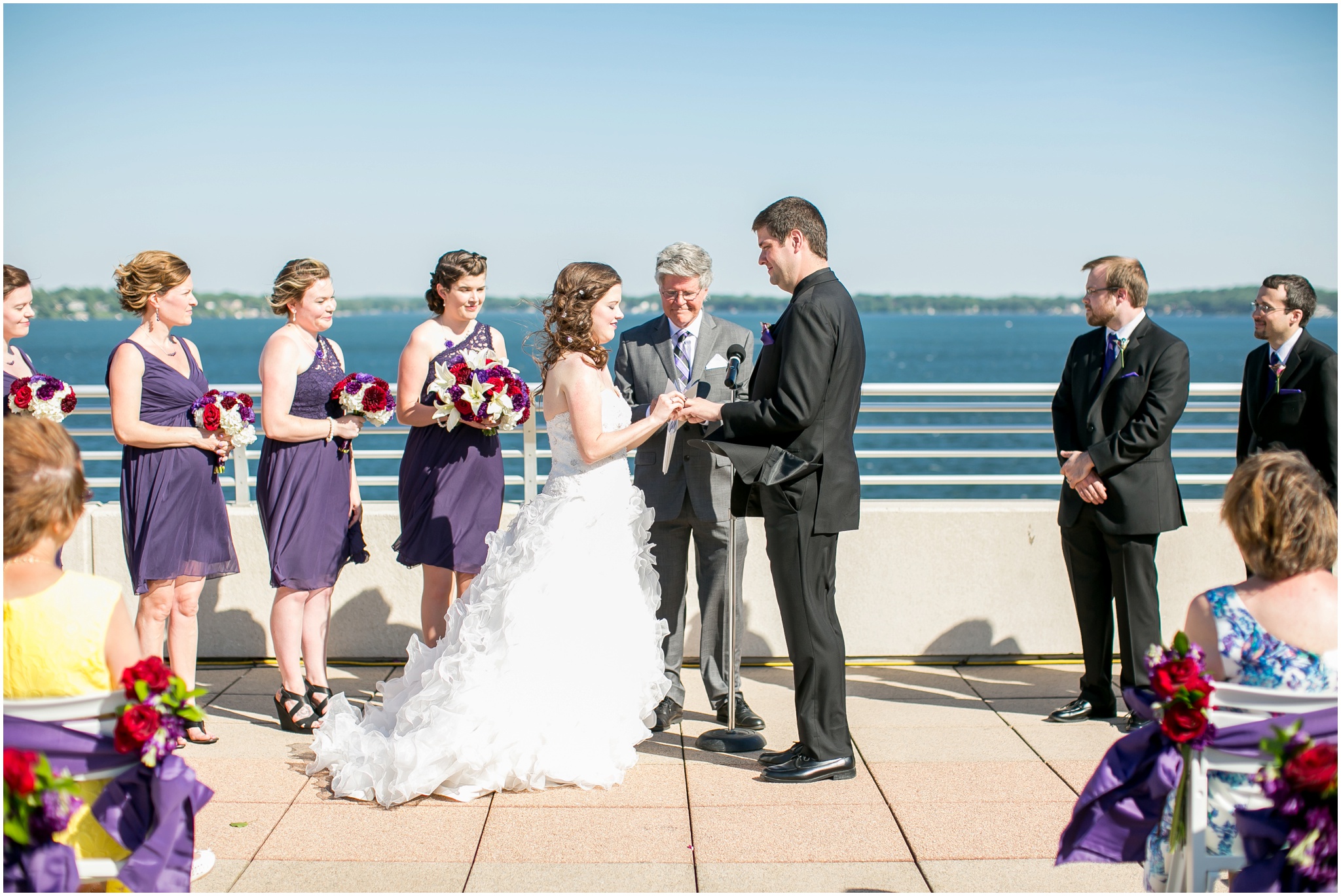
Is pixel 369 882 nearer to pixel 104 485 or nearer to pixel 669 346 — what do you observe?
pixel 669 346

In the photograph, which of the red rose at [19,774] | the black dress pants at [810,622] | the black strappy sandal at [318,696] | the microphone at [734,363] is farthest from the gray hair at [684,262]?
the red rose at [19,774]

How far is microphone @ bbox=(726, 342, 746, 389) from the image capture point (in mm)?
4285

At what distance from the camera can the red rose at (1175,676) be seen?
2.34m

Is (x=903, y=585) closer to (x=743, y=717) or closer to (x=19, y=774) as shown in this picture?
(x=743, y=717)

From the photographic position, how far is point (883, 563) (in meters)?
5.77

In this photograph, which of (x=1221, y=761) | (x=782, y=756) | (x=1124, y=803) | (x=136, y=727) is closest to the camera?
(x=136, y=727)

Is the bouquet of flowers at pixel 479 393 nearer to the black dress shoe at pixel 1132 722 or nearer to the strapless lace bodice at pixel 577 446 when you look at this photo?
the strapless lace bodice at pixel 577 446

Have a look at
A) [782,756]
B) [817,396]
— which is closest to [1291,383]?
[817,396]

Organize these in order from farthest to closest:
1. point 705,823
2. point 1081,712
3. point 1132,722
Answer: point 1081,712
point 1132,722
point 705,823

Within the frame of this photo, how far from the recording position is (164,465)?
4551 millimetres

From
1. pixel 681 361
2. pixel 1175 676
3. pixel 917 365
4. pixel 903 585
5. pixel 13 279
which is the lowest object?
pixel 917 365

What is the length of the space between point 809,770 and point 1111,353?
2356 millimetres

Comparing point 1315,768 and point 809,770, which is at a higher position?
point 1315,768

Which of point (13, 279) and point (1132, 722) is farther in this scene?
point (1132, 722)
